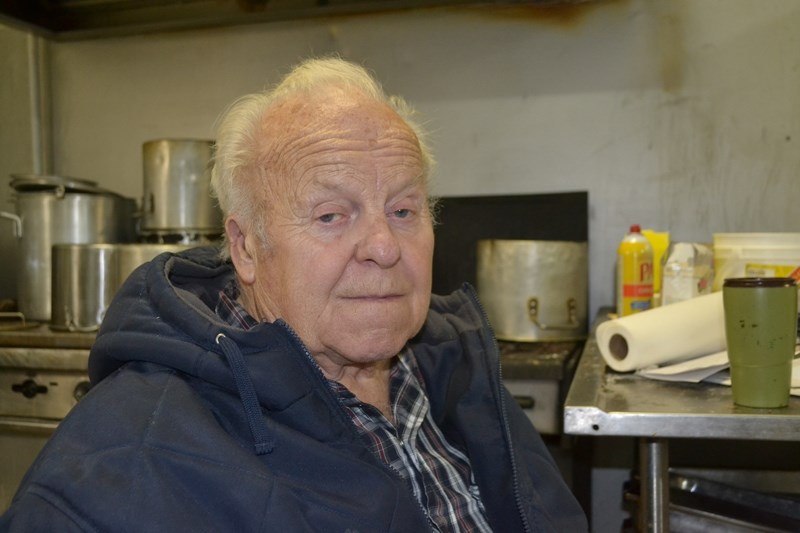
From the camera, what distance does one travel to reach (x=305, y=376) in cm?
95

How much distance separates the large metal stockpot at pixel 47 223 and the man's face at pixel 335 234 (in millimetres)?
1336

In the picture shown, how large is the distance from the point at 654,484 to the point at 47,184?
1870 mm

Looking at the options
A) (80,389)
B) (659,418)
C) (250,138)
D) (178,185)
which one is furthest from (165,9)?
(659,418)

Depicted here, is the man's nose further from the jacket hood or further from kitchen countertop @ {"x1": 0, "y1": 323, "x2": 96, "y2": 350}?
kitchen countertop @ {"x1": 0, "y1": 323, "x2": 96, "y2": 350}

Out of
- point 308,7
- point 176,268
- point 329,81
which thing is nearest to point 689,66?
point 308,7

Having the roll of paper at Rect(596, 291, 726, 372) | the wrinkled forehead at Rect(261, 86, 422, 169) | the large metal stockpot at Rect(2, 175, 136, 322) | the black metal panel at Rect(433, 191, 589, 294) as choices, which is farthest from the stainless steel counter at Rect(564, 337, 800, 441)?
the large metal stockpot at Rect(2, 175, 136, 322)

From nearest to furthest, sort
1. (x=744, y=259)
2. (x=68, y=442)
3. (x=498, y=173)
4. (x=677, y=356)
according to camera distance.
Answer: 1. (x=68, y=442)
2. (x=677, y=356)
3. (x=744, y=259)
4. (x=498, y=173)

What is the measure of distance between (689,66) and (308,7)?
1133mm

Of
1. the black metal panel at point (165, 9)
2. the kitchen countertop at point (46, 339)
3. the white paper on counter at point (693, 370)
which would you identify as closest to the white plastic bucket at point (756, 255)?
the white paper on counter at point (693, 370)

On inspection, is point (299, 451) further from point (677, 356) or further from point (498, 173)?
point (498, 173)

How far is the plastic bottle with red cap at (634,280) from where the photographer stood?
163cm

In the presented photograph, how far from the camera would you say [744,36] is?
6.96 feet

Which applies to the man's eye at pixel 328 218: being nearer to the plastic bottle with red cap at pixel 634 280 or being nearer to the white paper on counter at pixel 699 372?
Answer: the white paper on counter at pixel 699 372

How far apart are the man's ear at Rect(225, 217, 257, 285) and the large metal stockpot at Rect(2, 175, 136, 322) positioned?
126 cm
